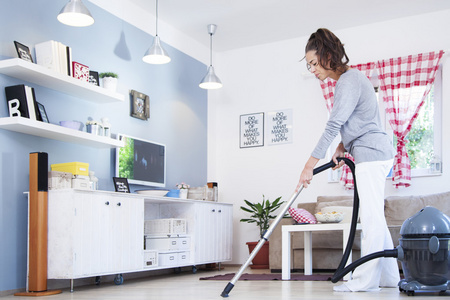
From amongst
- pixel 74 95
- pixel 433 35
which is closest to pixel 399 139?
pixel 433 35

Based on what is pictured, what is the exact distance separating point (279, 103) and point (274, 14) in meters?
1.15

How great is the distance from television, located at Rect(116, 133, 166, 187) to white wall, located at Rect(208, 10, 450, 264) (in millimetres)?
1196

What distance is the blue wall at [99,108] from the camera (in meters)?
3.76

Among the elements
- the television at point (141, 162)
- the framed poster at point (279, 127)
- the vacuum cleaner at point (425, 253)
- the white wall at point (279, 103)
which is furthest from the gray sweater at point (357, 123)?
the framed poster at point (279, 127)

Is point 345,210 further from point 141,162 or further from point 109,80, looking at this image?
point 109,80

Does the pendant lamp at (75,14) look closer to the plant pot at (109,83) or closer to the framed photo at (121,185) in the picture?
the plant pot at (109,83)

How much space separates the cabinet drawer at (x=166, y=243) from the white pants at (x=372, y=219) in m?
2.20

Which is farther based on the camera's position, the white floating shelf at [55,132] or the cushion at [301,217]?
the cushion at [301,217]

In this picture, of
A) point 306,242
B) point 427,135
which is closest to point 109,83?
point 306,242

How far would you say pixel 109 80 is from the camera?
4.63 metres

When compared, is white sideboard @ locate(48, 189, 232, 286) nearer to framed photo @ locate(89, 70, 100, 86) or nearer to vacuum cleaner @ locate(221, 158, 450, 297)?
framed photo @ locate(89, 70, 100, 86)

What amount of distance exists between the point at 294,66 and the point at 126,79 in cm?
218

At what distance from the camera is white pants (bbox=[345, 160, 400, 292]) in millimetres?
2824

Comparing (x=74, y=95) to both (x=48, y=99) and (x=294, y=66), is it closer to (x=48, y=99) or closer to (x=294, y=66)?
(x=48, y=99)
